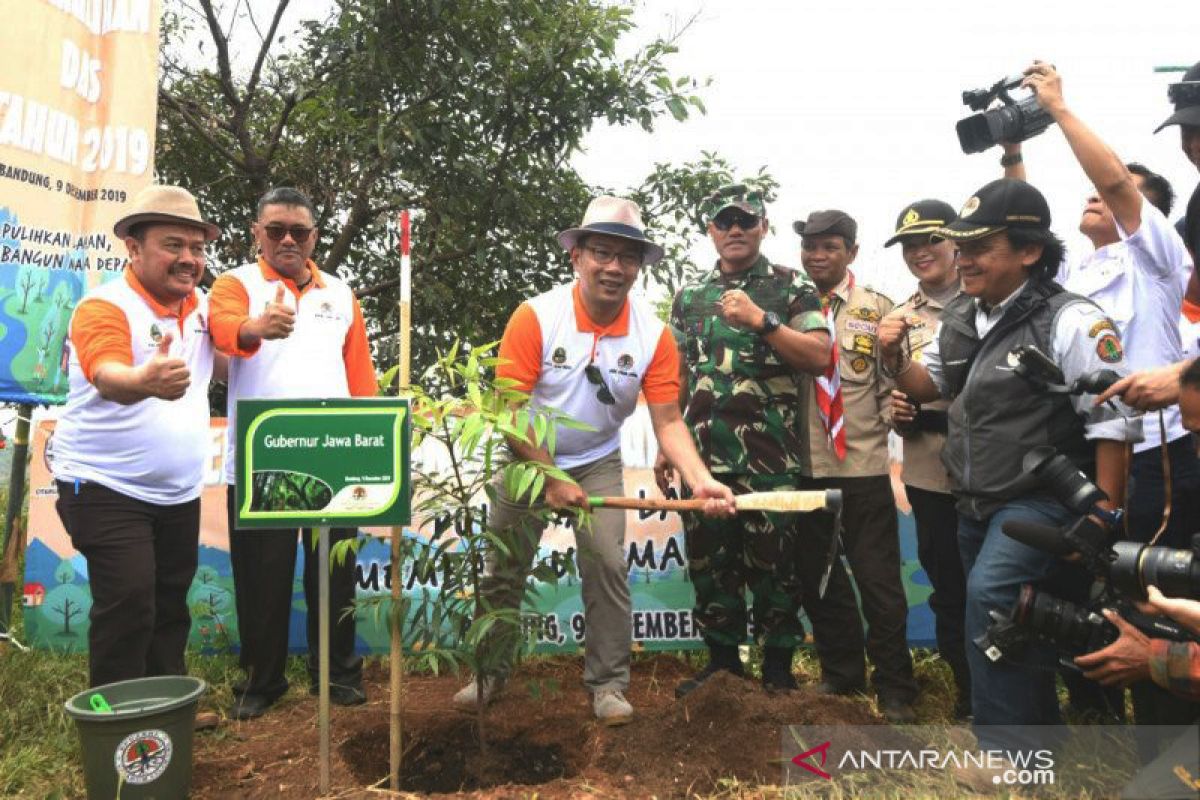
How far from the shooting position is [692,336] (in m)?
4.12

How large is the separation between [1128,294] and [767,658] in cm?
216

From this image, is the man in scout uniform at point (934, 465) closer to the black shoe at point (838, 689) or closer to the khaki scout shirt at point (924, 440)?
the khaki scout shirt at point (924, 440)

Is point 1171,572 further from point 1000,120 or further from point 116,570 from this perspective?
point 116,570

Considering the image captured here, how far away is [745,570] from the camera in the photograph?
399 cm

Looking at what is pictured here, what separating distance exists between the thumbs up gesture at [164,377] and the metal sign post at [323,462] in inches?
13.6

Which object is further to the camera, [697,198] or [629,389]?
[697,198]

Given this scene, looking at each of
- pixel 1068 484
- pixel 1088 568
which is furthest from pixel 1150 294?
pixel 1088 568

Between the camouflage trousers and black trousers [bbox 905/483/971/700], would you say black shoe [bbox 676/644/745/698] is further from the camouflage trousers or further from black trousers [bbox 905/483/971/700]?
black trousers [bbox 905/483/971/700]

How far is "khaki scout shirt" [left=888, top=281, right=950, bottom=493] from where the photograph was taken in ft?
12.5

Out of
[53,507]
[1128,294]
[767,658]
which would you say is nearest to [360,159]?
[53,507]

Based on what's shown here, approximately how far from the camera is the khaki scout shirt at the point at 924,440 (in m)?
3.80

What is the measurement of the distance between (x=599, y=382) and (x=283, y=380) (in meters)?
1.37

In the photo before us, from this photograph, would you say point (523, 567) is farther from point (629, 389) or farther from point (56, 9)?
point (56, 9)

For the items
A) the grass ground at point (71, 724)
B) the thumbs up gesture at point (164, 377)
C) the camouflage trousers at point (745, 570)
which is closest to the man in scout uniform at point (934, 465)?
the grass ground at point (71, 724)
